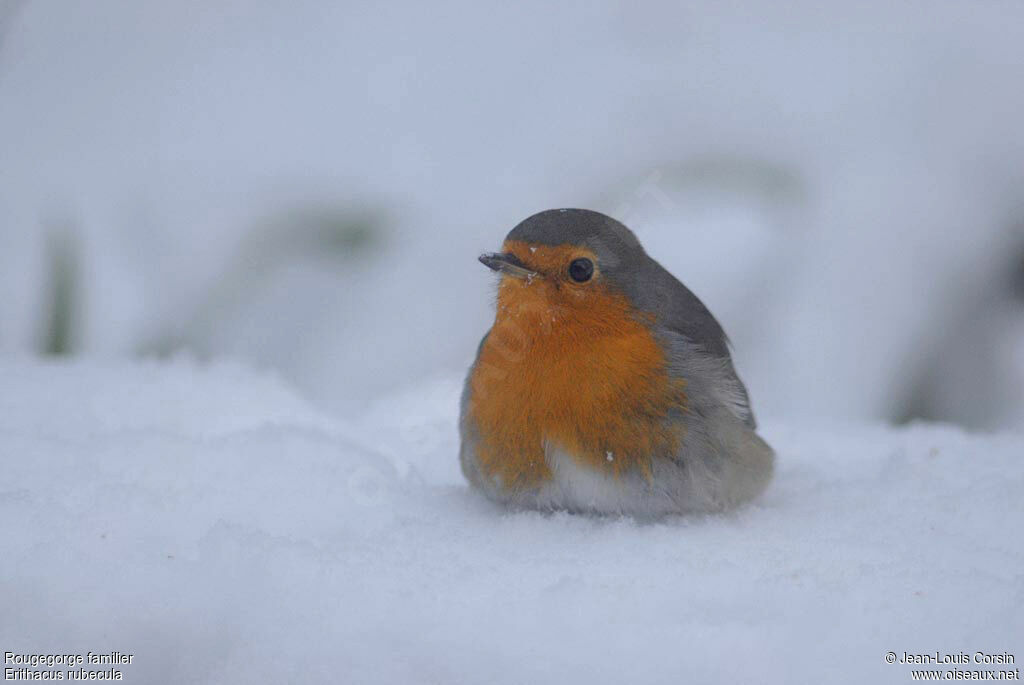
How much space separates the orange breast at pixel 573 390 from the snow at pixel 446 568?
0.53ft

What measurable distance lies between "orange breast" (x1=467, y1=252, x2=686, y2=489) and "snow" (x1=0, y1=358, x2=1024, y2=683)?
0.53ft

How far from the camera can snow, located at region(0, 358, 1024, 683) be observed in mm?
1524

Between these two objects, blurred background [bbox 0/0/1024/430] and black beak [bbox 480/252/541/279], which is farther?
blurred background [bbox 0/0/1024/430]

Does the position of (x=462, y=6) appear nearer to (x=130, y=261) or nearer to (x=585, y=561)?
(x=130, y=261)

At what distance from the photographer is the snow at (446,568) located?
5.00 feet

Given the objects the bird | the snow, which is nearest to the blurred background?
the snow

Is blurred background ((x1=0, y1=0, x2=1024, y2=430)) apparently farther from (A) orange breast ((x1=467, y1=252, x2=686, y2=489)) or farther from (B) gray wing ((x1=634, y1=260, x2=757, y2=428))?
(A) orange breast ((x1=467, y1=252, x2=686, y2=489))

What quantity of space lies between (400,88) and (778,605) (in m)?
3.32

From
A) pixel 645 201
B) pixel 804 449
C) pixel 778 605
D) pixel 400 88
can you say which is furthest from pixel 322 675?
pixel 400 88

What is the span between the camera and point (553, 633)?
1.58 metres

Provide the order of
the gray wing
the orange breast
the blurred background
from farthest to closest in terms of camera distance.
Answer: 1. the blurred background
2. the gray wing
3. the orange breast

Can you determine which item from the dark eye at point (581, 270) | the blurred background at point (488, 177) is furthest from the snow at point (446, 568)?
the blurred background at point (488, 177)

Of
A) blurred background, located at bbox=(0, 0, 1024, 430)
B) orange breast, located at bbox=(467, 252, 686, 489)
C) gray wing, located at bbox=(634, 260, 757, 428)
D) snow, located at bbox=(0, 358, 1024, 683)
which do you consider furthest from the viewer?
blurred background, located at bbox=(0, 0, 1024, 430)

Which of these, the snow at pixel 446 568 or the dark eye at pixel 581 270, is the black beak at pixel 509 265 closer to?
the dark eye at pixel 581 270
